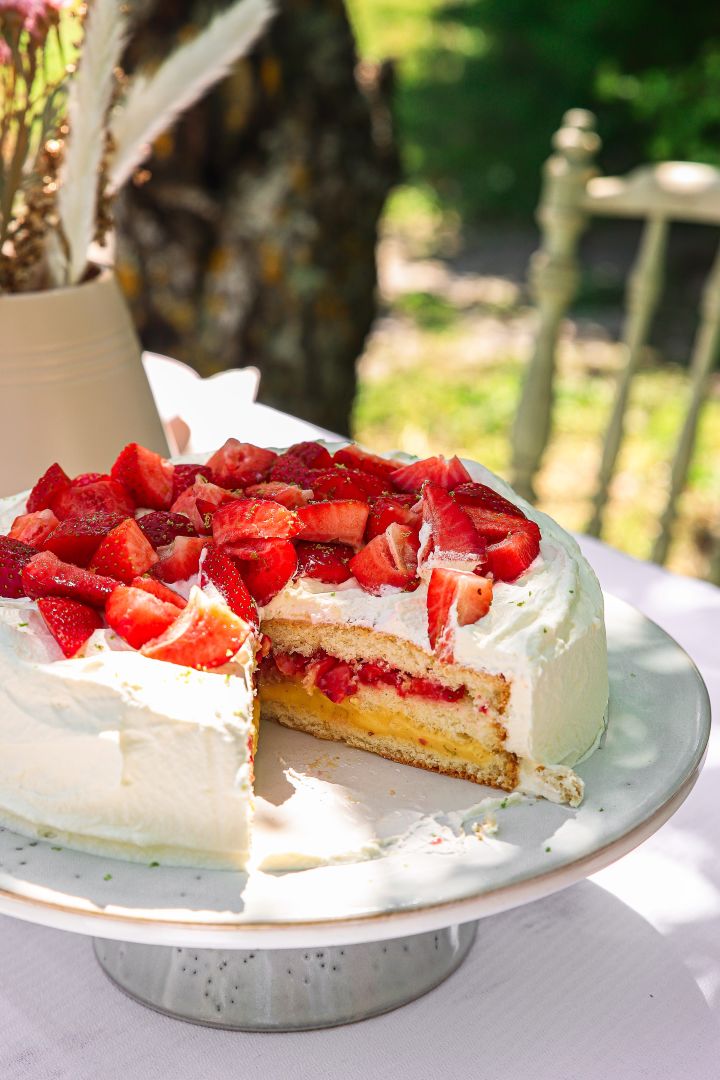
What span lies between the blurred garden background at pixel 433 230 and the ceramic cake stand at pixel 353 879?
2486 mm

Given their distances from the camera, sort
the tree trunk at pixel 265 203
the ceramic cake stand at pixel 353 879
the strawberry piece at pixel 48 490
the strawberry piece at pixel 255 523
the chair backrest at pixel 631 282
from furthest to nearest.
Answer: the tree trunk at pixel 265 203, the chair backrest at pixel 631 282, the strawberry piece at pixel 48 490, the strawberry piece at pixel 255 523, the ceramic cake stand at pixel 353 879

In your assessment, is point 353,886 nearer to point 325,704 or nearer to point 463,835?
point 463,835

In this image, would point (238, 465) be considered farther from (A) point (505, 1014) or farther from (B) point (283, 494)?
(A) point (505, 1014)

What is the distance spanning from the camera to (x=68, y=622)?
1438 mm

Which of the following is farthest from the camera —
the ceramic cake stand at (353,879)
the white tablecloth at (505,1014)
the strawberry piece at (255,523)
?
the strawberry piece at (255,523)

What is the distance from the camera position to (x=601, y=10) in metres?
7.54

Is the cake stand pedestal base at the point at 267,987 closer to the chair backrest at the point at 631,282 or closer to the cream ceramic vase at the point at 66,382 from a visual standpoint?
the cream ceramic vase at the point at 66,382

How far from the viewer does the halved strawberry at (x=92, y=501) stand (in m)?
1.71

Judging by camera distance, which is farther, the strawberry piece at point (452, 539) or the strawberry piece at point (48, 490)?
the strawberry piece at point (48, 490)

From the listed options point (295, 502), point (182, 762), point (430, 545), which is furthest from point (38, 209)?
point (182, 762)

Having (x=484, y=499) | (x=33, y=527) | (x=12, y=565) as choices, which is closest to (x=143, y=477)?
(x=33, y=527)

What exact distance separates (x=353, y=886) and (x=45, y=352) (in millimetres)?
1124

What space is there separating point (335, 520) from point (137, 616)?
37 centimetres

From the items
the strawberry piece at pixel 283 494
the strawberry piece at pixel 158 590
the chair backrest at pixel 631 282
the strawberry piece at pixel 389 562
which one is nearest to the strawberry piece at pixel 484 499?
the strawberry piece at pixel 389 562
